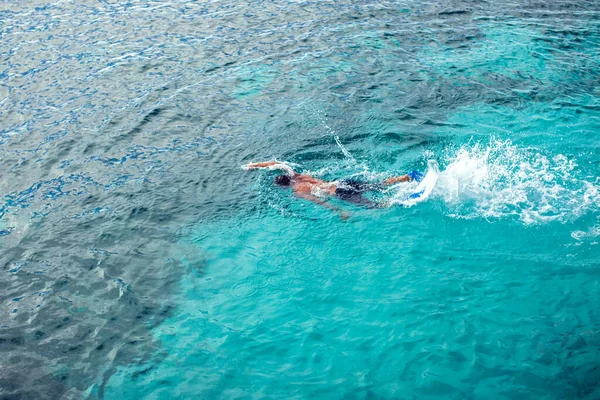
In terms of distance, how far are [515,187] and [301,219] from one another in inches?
165

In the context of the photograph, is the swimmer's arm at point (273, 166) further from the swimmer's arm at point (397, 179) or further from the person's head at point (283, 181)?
the swimmer's arm at point (397, 179)

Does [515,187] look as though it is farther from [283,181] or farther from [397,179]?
[283,181]

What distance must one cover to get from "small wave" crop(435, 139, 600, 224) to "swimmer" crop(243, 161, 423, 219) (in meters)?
0.88

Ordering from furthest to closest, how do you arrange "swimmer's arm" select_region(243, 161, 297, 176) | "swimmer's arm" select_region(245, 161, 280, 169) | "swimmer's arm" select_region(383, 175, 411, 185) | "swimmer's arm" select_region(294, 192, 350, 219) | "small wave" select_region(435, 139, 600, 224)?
"swimmer's arm" select_region(245, 161, 280, 169)
"swimmer's arm" select_region(243, 161, 297, 176)
"swimmer's arm" select_region(383, 175, 411, 185)
"swimmer's arm" select_region(294, 192, 350, 219)
"small wave" select_region(435, 139, 600, 224)

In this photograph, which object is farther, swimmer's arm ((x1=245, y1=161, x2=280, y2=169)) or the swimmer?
swimmer's arm ((x1=245, y1=161, x2=280, y2=169))

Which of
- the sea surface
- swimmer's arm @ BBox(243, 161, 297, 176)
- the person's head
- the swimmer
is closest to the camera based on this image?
the sea surface


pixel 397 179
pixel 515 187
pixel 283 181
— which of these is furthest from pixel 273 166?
pixel 515 187

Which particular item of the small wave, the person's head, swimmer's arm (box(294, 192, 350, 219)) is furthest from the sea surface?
the person's head

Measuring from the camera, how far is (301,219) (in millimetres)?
9852

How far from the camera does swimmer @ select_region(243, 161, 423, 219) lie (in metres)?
10.1

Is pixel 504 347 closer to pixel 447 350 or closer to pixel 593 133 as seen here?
pixel 447 350

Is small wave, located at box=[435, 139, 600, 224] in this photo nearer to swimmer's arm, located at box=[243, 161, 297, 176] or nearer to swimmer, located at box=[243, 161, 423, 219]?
swimmer, located at box=[243, 161, 423, 219]

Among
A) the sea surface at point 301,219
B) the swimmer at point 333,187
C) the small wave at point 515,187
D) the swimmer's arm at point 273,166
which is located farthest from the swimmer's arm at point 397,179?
the swimmer's arm at point 273,166

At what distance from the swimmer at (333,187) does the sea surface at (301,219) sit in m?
0.24
